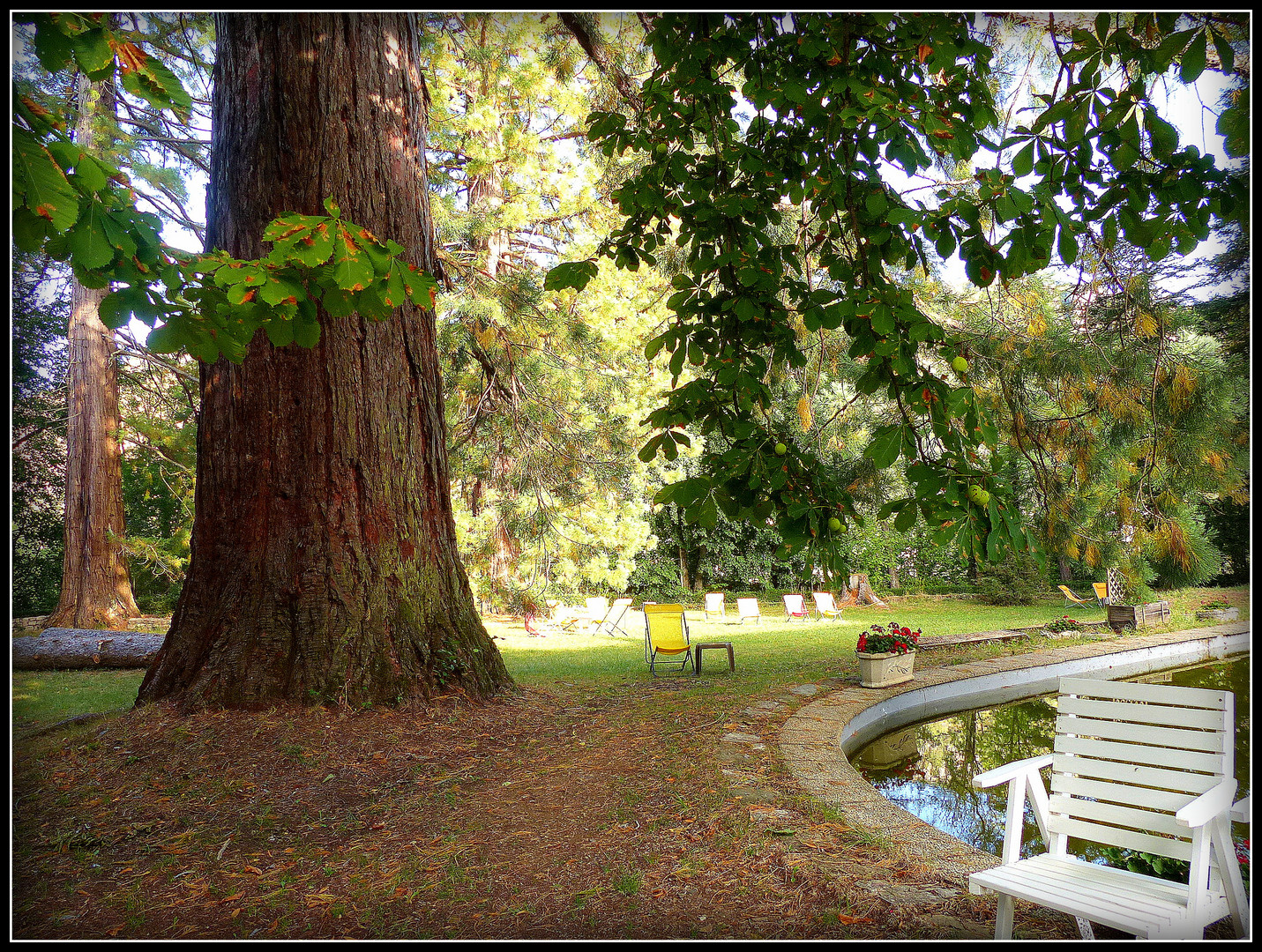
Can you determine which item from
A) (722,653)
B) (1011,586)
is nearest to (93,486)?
(722,653)

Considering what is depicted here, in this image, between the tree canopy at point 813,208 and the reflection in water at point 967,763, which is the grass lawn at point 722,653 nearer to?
the reflection in water at point 967,763

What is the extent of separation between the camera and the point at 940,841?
280cm

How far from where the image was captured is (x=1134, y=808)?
2.29 meters

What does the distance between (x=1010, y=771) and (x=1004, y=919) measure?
0.41m

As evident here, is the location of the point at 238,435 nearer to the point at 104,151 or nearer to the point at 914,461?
the point at 914,461

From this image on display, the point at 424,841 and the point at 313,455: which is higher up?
the point at 313,455

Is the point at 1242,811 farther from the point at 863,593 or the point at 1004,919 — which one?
the point at 863,593

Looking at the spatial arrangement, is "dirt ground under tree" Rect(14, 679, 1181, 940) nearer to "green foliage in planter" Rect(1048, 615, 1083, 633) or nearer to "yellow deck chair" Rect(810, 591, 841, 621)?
"green foliage in planter" Rect(1048, 615, 1083, 633)

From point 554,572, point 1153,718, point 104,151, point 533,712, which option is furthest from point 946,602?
point 104,151

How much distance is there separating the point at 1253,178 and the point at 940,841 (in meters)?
2.51

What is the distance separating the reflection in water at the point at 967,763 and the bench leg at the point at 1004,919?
1520 millimetres

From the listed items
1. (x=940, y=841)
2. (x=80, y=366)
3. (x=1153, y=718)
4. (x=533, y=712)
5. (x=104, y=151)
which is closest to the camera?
(x=1153, y=718)

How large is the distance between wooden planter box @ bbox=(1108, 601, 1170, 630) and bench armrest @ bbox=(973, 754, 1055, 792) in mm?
10571

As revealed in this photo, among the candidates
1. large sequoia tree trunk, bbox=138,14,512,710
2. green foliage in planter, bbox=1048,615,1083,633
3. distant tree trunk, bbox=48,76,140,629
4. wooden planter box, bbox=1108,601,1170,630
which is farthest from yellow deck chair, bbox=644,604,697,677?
wooden planter box, bbox=1108,601,1170,630
